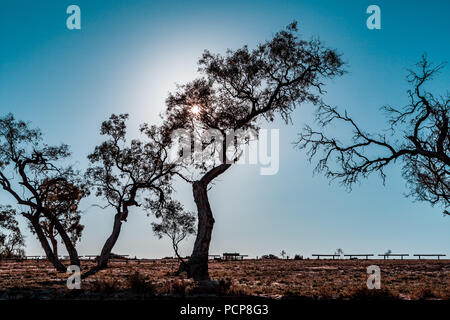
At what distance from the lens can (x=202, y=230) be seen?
21109 mm

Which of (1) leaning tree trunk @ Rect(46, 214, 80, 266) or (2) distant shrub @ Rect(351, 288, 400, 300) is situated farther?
(1) leaning tree trunk @ Rect(46, 214, 80, 266)

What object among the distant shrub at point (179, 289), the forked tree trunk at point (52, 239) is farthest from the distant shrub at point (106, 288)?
the forked tree trunk at point (52, 239)

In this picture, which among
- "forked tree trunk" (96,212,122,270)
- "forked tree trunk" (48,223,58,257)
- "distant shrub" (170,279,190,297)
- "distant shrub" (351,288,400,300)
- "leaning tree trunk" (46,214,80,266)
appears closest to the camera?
"distant shrub" (351,288,400,300)

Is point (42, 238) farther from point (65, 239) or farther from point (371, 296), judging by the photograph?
point (371, 296)

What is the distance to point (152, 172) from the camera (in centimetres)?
3347

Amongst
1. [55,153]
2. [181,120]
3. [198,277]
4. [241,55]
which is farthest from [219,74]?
[55,153]

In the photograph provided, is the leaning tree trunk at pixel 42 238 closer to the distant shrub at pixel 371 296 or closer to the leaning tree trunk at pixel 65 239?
the leaning tree trunk at pixel 65 239

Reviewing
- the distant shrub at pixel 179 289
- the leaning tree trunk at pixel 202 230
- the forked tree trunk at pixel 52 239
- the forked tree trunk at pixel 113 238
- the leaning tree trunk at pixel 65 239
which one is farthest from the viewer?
the forked tree trunk at pixel 52 239

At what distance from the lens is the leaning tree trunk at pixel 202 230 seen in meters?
20.6

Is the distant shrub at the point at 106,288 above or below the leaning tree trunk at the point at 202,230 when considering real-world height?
below

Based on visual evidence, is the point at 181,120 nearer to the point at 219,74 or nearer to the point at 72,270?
the point at 219,74

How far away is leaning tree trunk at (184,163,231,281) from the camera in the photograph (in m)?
20.6

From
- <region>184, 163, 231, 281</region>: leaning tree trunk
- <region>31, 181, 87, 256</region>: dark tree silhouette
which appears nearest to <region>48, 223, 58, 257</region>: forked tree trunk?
<region>31, 181, 87, 256</region>: dark tree silhouette

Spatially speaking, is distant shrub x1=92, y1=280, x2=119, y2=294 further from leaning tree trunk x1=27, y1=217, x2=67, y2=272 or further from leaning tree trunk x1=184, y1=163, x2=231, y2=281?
leaning tree trunk x1=27, y1=217, x2=67, y2=272
